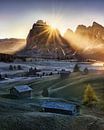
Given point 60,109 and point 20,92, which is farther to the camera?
point 20,92

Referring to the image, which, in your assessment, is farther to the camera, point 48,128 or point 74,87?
point 74,87

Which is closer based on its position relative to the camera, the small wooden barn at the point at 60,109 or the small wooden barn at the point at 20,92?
the small wooden barn at the point at 60,109

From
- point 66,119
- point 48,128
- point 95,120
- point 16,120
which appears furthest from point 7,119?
point 95,120

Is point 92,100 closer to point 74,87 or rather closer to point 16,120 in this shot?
point 74,87

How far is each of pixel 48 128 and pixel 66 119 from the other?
6663mm

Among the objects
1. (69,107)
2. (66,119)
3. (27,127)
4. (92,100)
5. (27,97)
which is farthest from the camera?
(27,97)

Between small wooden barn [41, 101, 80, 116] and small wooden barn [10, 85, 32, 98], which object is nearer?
small wooden barn [41, 101, 80, 116]

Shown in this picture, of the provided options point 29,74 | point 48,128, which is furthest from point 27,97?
point 29,74

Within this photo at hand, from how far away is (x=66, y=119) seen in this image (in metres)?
64.6

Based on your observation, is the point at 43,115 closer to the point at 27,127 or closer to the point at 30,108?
the point at 27,127

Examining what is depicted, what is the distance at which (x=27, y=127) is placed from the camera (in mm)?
57781

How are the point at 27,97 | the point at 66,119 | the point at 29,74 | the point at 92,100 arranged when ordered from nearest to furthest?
the point at 66,119 < the point at 92,100 < the point at 27,97 < the point at 29,74

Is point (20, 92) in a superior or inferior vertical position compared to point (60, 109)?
superior

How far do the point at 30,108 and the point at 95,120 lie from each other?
1737 centimetres
